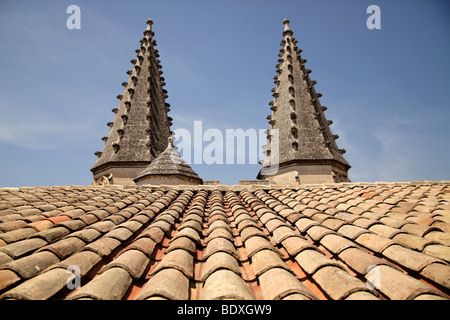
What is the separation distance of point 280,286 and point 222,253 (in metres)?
0.96

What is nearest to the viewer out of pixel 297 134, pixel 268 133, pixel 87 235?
pixel 87 235

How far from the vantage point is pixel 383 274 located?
2.30 meters

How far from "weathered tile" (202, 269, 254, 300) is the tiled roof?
0.04ft

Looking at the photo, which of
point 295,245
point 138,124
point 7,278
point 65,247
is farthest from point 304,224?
point 138,124

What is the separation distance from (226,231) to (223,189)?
15.4 feet

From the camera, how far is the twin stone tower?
20656mm

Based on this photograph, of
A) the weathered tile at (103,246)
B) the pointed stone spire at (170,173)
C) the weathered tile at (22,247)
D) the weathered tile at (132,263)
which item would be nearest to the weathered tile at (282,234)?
the weathered tile at (132,263)

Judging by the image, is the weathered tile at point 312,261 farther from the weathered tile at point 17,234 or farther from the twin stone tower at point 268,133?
the twin stone tower at point 268,133

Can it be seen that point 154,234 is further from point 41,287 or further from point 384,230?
point 384,230

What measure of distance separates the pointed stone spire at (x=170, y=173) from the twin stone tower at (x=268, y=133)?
6 cm

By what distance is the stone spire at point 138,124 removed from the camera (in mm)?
20969

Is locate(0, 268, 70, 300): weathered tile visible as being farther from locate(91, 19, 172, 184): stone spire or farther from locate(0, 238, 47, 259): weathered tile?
locate(91, 19, 172, 184): stone spire

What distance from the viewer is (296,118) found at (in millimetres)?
23625

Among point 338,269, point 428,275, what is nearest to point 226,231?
point 338,269
